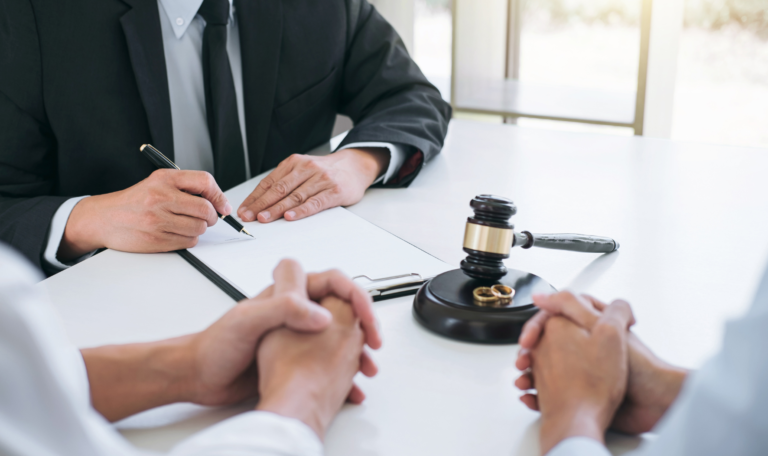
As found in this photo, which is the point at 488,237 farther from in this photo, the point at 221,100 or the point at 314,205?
the point at 221,100

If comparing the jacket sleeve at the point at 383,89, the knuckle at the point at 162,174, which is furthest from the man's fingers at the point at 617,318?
the jacket sleeve at the point at 383,89

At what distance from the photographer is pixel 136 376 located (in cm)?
59

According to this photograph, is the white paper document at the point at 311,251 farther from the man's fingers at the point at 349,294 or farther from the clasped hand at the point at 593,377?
the clasped hand at the point at 593,377

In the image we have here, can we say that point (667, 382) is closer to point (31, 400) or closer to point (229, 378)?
point (229, 378)

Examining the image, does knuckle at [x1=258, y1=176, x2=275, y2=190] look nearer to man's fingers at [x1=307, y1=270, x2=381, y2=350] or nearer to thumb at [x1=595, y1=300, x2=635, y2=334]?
man's fingers at [x1=307, y1=270, x2=381, y2=350]

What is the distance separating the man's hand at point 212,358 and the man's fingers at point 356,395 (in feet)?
0.07

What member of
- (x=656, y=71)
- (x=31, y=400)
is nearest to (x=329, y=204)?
(x=31, y=400)

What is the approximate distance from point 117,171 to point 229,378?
0.91 meters

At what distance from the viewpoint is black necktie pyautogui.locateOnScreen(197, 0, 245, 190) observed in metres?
1.33

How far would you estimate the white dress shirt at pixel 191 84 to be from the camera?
1.35m

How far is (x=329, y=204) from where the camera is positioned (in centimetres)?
117

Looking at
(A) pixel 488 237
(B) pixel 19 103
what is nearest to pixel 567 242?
(A) pixel 488 237

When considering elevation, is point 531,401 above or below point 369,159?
below

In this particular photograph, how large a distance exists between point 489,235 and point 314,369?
30cm
